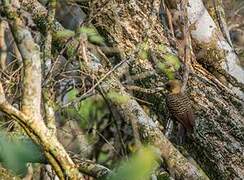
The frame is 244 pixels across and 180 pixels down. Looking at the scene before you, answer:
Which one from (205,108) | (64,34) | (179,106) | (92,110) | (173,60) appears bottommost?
(92,110)

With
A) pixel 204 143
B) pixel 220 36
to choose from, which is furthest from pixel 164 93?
pixel 220 36

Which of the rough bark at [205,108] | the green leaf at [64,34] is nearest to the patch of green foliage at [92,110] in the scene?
the rough bark at [205,108]

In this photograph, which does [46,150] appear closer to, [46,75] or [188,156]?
[46,75]

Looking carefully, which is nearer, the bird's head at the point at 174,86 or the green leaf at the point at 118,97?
the green leaf at the point at 118,97

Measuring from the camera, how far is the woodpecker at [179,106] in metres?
3.77

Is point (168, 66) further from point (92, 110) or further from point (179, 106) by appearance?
point (92, 110)

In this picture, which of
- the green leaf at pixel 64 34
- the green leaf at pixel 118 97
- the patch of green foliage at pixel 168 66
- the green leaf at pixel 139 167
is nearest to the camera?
the green leaf at pixel 139 167

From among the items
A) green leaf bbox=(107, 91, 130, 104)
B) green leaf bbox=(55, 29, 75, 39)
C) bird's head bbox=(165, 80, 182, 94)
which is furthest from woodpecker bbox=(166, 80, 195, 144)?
green leaf bbox=(55, 29, 75, 39)

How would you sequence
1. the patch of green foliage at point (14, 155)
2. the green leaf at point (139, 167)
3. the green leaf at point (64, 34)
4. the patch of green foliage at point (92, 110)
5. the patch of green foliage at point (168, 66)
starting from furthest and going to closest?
the patch of green foliage at point (92, 110) → the patch of green foliage at point (168, 66) → the green leaf at point (64, 34) → the patch of green foliage at point (14, 155) → the green leaf at point (139, 167)

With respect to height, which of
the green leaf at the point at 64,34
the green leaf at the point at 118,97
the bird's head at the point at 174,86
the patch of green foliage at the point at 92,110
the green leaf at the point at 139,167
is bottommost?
the patch of green foliage at the point at 92,110

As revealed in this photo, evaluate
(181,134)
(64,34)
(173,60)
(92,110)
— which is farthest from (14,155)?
(92,110)

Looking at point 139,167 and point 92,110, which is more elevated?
point 139,167

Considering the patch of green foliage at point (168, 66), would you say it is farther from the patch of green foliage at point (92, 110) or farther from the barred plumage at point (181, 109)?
the patch of green foliage at point (92, 110)

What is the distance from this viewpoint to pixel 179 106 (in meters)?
3.77
